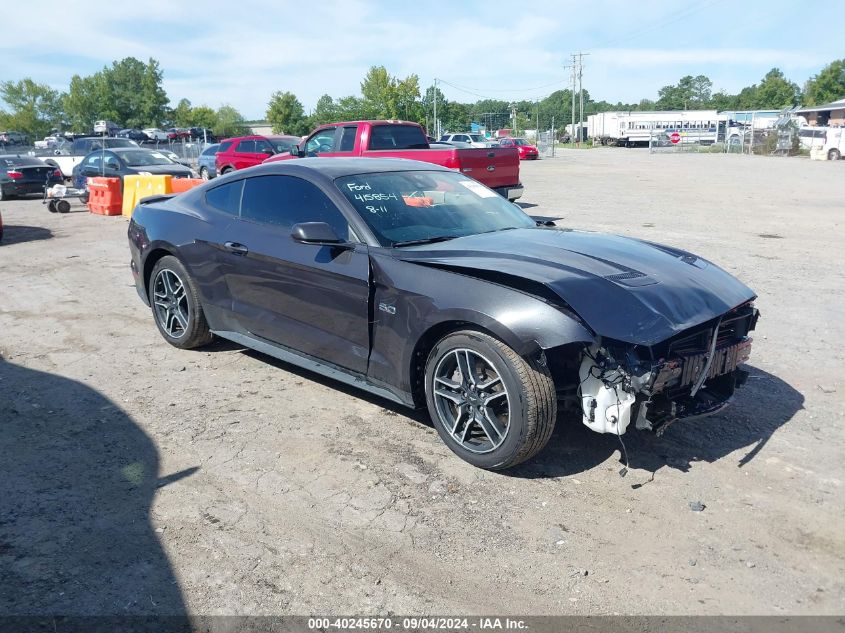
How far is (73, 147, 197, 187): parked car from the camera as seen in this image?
17109mm

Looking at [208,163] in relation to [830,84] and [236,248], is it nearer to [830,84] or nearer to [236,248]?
[236,248]

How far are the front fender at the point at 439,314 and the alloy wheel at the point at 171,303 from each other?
2.27 meters

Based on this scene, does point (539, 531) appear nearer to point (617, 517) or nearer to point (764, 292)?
point (617, 517)

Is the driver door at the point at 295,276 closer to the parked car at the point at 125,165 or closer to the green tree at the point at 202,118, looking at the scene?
the parked car at the point at 125,165

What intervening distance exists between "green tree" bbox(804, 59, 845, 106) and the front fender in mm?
99626

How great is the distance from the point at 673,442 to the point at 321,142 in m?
12.2

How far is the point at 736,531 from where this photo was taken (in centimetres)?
338

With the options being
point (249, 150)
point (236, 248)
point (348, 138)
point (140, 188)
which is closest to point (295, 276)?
point (236, 248)

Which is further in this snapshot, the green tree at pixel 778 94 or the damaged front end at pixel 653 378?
the green tree at pixel 778 94

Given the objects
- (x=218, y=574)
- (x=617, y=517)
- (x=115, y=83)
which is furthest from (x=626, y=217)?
(x=115, y=83)

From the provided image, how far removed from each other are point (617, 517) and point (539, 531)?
1.39 feet

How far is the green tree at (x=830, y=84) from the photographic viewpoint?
3396 inches

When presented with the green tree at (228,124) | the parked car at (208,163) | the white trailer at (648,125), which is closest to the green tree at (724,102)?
the white trailer at (648,125)

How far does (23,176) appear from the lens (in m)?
20.2
